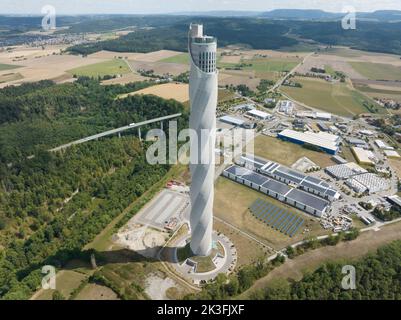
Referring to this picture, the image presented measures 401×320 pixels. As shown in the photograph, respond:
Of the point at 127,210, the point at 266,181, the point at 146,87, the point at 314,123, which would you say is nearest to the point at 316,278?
the point at 266,181

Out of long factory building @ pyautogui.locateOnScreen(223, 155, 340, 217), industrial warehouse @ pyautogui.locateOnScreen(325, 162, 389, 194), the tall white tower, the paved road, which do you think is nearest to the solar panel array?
long factory building @ pyautogui.locateOnScreen(223, 155, 340, 217)

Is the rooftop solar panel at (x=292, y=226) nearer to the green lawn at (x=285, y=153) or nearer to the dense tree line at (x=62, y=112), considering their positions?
the green lawn at (x=285, y=153)

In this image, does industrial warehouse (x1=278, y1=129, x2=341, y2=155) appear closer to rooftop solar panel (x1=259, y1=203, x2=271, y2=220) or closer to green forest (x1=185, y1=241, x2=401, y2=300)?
rooftop solar panel (x1=259, y1=203, x2=271, y2=220)

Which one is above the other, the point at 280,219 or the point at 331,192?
the point at 331,192

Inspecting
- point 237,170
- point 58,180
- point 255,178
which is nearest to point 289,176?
point 255,178

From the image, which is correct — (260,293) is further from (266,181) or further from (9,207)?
(9,207)

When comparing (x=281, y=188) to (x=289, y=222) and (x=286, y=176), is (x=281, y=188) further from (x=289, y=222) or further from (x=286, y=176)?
(x=289, y=222)
